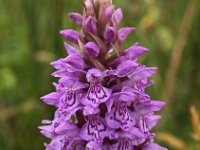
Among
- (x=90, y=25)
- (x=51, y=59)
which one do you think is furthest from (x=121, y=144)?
(x=51, y=59)

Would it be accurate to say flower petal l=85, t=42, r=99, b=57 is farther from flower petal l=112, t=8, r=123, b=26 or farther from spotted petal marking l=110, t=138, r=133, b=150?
spotted petal marking l=110, t=138, r=133, b=150

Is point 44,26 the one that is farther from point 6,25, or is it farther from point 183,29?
point 183,29

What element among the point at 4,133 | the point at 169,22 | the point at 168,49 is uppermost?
the point at 169,22

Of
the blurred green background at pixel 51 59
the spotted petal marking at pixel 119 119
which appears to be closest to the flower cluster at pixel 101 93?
the spotted petal marking at pixel 119 119

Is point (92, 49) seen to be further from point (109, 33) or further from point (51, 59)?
point (51, 59)

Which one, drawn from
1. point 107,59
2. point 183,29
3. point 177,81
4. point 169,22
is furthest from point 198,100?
point 107,59
